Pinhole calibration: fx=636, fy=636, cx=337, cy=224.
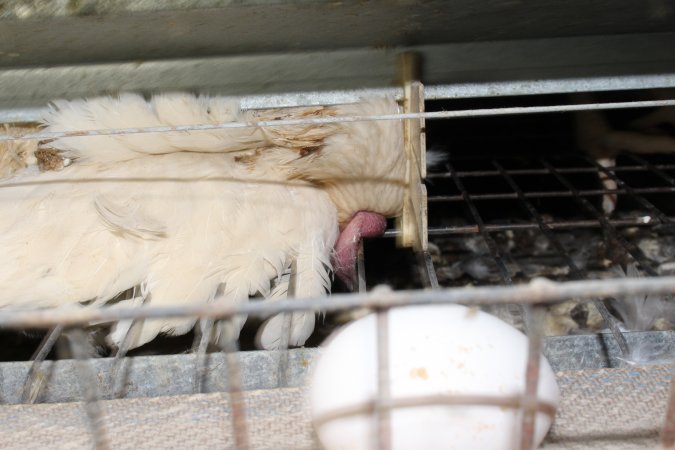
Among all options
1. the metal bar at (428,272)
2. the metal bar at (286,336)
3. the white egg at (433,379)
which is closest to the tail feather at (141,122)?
the metal bar at (286,336)

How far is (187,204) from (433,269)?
0.47 m

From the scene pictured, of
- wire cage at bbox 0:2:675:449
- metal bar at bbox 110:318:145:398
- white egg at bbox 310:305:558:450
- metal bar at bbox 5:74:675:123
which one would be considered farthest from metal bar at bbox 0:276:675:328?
metal bar at bbox 5:74:675:123

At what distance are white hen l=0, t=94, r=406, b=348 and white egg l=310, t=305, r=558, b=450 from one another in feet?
1.79

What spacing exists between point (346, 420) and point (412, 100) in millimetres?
758

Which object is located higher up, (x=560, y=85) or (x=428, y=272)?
(x=560, y=85)

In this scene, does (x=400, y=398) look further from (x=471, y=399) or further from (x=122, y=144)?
(x=122, y=144)

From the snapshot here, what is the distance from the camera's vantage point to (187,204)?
1176mm

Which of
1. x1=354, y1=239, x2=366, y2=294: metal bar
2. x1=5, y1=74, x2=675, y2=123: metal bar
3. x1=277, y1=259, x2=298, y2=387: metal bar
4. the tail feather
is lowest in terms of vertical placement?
x1=277, y1=259, x2=298, y2=387: metal bar

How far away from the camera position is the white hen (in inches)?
43.3

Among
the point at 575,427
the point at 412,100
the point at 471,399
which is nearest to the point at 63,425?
the point at 471,399

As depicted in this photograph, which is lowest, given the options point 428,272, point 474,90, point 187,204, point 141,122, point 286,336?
point 286,336

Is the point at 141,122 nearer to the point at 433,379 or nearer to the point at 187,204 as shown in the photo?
the point at 187,204

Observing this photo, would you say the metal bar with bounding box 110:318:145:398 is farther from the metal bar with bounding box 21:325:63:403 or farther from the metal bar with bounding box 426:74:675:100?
the metal bar with bounding box 426:74:675:100

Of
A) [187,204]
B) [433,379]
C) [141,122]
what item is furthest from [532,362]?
[141,122]
